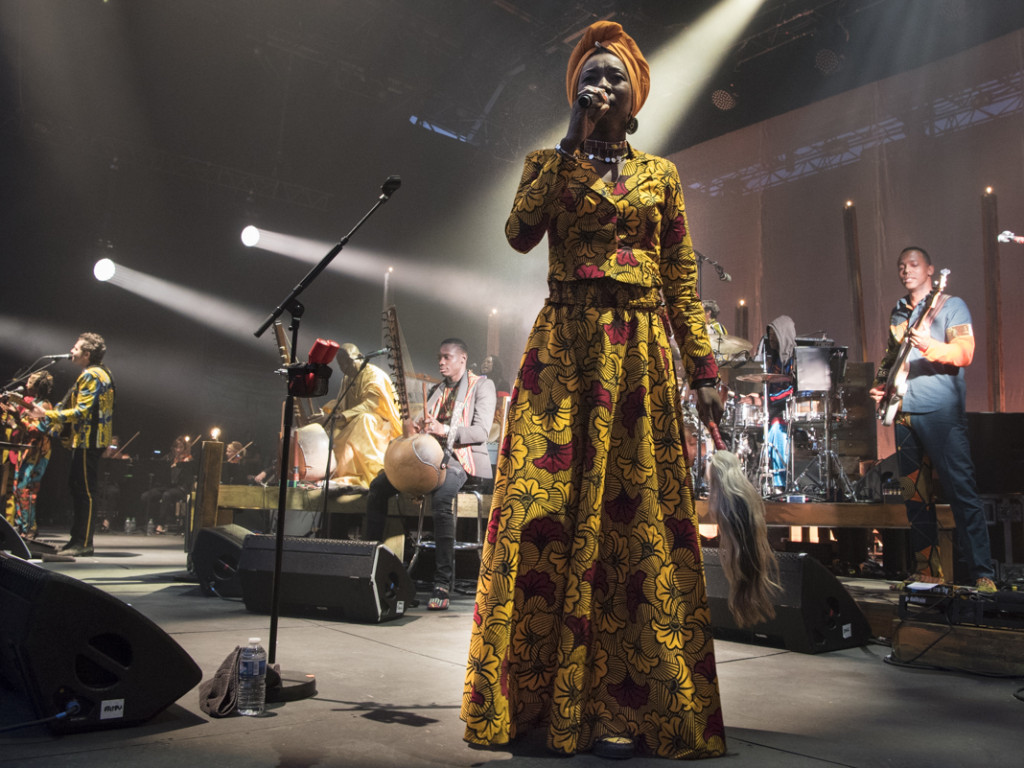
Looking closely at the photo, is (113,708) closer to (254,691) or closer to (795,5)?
(254,691)

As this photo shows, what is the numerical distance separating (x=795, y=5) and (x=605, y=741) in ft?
34.0

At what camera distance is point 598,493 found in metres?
2.07

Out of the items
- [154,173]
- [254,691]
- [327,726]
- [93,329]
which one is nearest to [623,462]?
[327,726]

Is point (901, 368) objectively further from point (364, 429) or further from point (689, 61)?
point (689, 61)

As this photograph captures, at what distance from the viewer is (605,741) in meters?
1.95

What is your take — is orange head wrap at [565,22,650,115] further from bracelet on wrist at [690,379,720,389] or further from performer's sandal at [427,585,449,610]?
performer's sandal at [427,585,449,610]

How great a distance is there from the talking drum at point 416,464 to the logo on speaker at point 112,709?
298cm

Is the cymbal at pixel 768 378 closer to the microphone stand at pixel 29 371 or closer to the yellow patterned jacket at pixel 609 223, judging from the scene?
the yellow patterned jacket at pixel 609 223

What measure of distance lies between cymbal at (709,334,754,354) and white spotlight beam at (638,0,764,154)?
4.37 m

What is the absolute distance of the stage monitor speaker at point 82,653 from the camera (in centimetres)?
200

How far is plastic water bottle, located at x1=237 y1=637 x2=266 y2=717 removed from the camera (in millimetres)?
2342

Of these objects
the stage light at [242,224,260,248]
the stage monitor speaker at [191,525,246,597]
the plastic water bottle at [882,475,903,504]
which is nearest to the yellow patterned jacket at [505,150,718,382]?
the stage monitor speaker at [191,525,246,597]

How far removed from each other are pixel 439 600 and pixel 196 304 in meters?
10.0

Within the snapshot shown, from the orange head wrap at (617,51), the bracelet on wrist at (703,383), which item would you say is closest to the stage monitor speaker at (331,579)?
the bracelet on wrist at (703,383)
